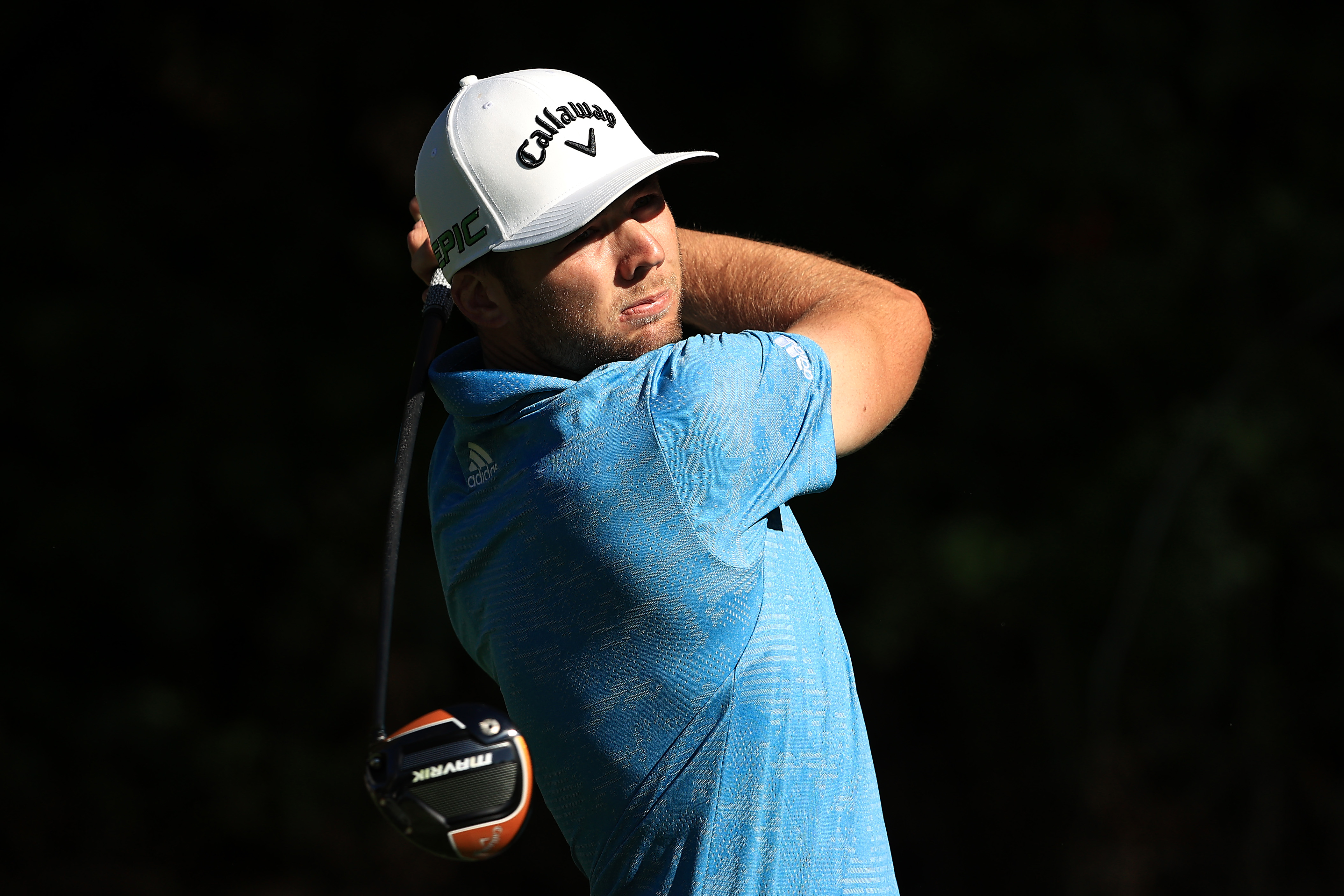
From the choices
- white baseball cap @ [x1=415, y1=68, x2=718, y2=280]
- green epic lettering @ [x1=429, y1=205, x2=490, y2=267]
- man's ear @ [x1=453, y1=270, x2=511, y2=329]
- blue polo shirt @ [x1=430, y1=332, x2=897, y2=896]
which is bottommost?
blue polo shirt @ [x1=430, y1=332, x2=897, y2=896]

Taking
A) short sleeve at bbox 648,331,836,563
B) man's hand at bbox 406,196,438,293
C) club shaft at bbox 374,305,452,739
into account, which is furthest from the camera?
man's hand at bbox 406,196,438,293

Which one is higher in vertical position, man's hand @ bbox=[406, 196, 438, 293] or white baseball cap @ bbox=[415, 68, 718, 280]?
white baseball cap @ bbox=[415, 68, 718, 280]

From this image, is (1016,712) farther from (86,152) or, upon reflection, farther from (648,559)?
(86,152)

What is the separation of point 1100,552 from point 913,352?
3434mm

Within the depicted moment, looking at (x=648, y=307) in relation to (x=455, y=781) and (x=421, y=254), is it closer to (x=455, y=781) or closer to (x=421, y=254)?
(x=421, y=254)

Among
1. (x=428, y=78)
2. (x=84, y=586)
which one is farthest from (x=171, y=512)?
(x=428, y=78)

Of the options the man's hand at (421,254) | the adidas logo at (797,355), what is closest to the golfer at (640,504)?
the adidas logo at (797,355)

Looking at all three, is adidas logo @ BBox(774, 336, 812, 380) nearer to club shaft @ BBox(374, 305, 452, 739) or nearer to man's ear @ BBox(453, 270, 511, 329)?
man's ear @ BBox(453, 270, 511, 329)

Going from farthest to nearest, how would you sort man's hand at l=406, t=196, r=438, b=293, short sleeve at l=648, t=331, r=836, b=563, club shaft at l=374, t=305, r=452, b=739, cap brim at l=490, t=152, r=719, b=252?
man's hand at l=406, t=196, r=438, b=293 → club shaft at l=374, t=305, r=452, b=739 → cap brim at l=490, t=152, r=719, b=252 → short sleeve at l=648, t=331, r=836, b=563

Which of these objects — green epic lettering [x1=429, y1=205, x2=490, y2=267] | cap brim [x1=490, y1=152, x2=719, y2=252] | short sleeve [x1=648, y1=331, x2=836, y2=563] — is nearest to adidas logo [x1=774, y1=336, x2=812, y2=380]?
short sleeve [x1=648, y1=331, x2=836, y2=563]

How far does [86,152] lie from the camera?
593cm

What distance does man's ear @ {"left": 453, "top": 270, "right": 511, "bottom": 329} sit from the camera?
169 centimetres

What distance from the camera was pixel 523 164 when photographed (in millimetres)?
1634

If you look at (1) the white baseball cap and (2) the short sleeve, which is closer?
(2) the short sleeve
